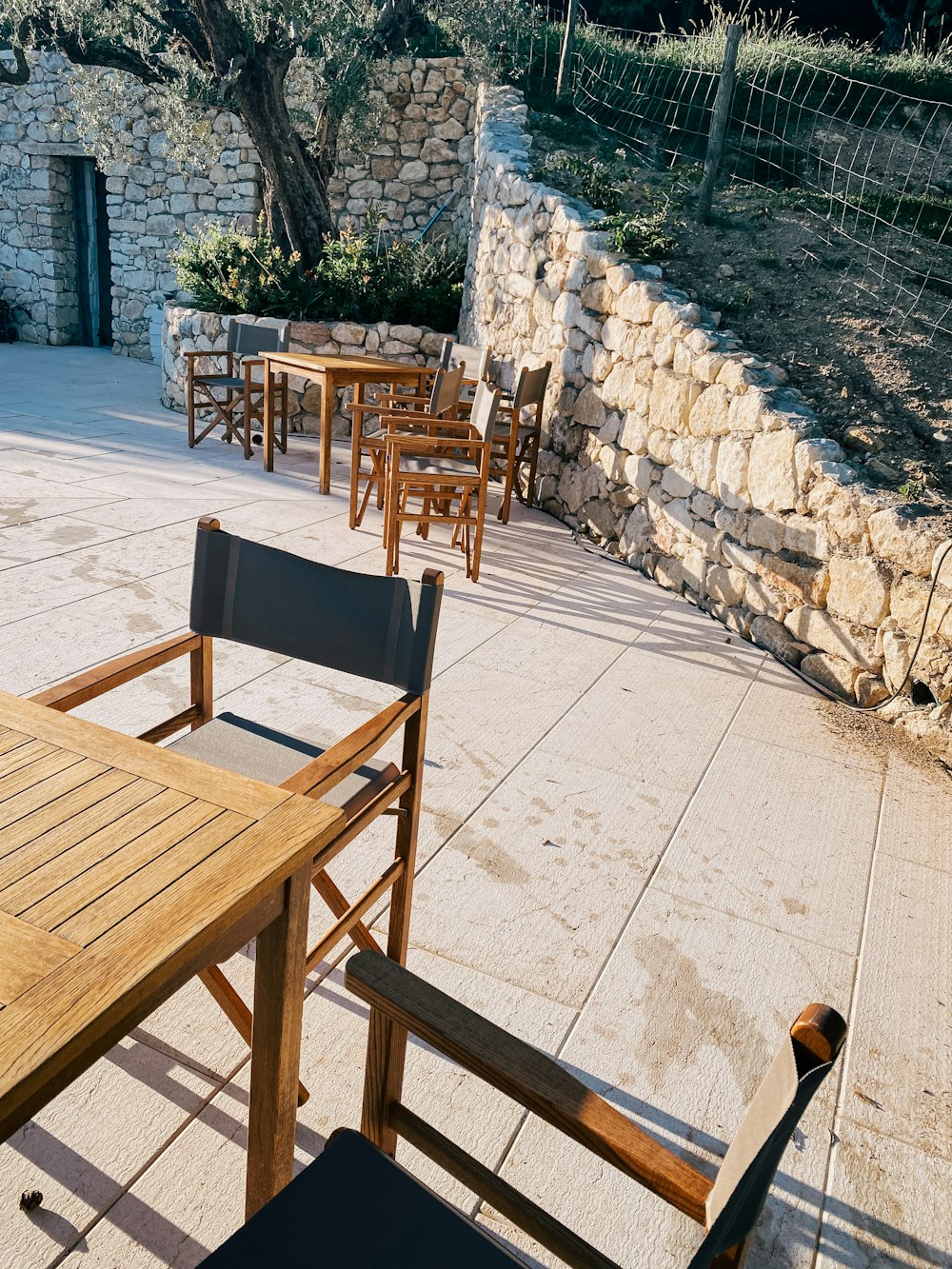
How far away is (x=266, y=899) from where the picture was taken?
1.11 metres

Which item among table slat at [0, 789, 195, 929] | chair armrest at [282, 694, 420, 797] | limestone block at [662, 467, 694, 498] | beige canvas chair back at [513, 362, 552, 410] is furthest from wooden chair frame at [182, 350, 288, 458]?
table slat at [0, 789, 195, 929]

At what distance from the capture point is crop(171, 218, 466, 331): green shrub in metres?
7.26

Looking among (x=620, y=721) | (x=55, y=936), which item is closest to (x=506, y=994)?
(x=55, y=936)

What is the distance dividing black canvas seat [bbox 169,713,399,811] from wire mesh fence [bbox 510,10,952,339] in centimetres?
408

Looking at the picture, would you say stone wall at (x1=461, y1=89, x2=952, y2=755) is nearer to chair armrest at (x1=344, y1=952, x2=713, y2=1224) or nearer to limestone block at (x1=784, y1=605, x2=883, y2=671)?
limestone block at (x1=784, y1=605, x2=883, y2=671)

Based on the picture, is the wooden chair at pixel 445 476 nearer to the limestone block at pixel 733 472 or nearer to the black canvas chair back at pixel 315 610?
the limestone block at pixel 733 472

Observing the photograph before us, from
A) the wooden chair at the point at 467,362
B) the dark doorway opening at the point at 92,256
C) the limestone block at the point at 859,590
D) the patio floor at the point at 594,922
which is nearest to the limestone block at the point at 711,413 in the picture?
the patio floor at the point at 594,922

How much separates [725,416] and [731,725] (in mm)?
1545

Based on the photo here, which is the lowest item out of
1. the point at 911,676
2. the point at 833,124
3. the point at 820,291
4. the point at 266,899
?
the point at 911,676

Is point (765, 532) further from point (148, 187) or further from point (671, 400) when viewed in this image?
point (148, 187)

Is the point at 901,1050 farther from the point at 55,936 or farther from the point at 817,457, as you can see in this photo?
the point at 817,457

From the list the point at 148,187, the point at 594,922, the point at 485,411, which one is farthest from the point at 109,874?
the point at 148,187

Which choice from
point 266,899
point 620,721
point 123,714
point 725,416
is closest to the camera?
point 266,899

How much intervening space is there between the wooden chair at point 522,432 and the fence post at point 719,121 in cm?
128
